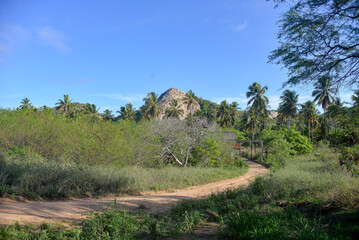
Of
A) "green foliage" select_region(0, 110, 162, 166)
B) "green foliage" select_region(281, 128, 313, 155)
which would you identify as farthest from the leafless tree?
"green foliage" select_region(281, 128, 313, 155)

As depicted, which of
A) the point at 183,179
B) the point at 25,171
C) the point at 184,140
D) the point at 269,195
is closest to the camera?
the point at 269,195

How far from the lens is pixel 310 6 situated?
6832 millimetres

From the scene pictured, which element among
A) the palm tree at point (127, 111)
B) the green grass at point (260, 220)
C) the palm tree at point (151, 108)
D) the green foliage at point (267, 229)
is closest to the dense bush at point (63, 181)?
the green grass at point (260, 220)

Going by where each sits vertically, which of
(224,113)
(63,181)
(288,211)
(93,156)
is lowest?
(288,211)

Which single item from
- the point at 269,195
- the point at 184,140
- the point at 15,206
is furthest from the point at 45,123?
the point at 269,195

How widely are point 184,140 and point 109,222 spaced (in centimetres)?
1315

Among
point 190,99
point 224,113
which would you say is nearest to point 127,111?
point 190,99

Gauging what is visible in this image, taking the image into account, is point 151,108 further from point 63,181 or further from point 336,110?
point 336,110

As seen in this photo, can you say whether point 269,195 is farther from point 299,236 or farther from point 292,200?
point 299,236

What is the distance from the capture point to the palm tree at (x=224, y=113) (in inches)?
1945

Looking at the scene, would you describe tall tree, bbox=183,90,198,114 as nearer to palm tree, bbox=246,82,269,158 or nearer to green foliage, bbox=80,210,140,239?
palm tree, bbox=246,82,269,158

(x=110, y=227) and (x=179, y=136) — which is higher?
(x=179, y=136)

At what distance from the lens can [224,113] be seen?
4941 cm

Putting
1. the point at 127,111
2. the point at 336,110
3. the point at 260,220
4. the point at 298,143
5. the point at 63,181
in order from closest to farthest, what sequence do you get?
1. the point at 260,220
2. the point at 336,110
3. the point at 63,181
4. the point at 298,143
5. the point at 127,111
